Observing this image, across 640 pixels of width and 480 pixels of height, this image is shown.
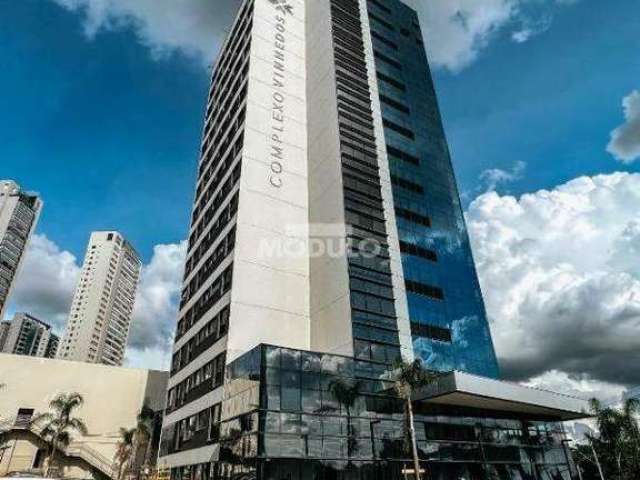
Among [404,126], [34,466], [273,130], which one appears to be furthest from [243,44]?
[34,466]

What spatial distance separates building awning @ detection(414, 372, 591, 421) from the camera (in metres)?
38.7

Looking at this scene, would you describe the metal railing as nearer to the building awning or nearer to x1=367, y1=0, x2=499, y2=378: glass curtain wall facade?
x1=367, y1=0, x2=499, y2=378: glass curtain wall facade

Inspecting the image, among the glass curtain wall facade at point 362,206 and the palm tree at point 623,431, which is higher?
the glass curtain wall facade at point 362,206

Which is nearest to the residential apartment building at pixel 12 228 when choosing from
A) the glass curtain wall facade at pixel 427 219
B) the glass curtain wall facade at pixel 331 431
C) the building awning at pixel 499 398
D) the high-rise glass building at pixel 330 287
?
the high-rise glass building at pixel 330 287

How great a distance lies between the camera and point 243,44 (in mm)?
69938

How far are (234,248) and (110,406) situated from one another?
4271 centimetres

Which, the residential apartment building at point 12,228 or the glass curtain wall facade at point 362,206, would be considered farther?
the residential apartment building at point 12,228

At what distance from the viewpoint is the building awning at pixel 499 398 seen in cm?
3866

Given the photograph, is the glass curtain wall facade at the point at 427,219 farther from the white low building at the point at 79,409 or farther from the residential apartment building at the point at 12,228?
the residential apartment building at the point at 12,228

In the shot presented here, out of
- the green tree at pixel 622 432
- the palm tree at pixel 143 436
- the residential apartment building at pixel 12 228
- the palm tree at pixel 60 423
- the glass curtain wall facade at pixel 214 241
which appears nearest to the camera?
the glass curtain wall facade at pixel 214 241

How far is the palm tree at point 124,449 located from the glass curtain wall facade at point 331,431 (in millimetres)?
23858

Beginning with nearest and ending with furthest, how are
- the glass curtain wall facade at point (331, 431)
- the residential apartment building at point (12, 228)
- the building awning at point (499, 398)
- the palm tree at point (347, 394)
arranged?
the glass curtain wall facade at point (331, 431) < the palm tree at point (347, 394) < the building awning at point (499, 398) < the residential apartment building at point (12, 228)

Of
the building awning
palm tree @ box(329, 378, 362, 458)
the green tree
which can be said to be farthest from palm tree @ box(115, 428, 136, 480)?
the green tree

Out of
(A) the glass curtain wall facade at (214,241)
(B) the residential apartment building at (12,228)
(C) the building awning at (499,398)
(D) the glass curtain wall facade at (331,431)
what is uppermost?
(B) the residential apartment building at (12,228)
